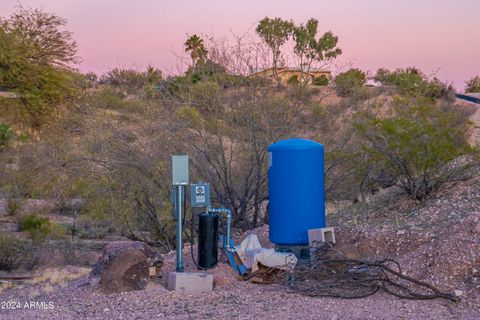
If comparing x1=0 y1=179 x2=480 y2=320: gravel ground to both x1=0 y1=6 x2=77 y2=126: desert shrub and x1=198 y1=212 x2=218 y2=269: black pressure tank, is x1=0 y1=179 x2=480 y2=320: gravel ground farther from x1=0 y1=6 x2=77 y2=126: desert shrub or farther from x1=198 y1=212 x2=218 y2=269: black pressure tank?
x1=0 y1=6 x2=77 y2=126: desert shrub

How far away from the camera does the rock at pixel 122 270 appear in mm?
10625

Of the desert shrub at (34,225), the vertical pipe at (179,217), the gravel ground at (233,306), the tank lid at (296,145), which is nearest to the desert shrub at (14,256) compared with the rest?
the desert shrub at (34,225)

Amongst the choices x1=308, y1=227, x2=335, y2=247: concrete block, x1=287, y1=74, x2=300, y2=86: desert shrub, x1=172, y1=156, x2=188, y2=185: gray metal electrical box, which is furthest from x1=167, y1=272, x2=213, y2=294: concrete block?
x1=287, y1=74, x2=300, y2=86: desert shrub

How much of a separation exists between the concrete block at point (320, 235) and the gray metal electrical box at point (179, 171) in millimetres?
1926

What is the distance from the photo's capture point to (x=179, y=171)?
431 inches

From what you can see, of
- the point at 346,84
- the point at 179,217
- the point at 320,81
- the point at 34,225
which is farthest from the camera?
the point at 34,225

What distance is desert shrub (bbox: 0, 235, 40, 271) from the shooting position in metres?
17.0

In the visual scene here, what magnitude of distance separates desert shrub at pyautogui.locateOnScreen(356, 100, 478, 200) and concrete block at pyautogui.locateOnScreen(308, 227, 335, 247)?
229 centimetres

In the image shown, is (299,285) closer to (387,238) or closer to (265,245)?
(387,238)

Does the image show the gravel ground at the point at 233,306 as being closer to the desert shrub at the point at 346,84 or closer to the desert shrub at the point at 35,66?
the desert shrub at the point at 346,84

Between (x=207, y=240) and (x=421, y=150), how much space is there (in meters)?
3.81

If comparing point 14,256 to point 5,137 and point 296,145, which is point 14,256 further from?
point 5,137

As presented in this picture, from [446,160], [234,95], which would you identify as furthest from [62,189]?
[446,160]

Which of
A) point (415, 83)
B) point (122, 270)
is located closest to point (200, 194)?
point (122, 270)
